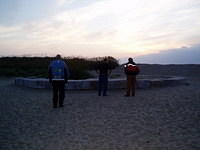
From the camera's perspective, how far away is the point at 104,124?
8.78 meters

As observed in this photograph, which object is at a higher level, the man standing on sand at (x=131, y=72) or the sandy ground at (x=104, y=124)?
the man standing on sand at (x=131, y=72)

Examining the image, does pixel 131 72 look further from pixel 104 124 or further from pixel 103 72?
pixel 104 124

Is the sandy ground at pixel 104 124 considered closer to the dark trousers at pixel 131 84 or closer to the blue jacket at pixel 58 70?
the dark trousers at pixel 131 84

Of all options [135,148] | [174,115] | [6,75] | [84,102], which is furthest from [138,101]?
[6,75]

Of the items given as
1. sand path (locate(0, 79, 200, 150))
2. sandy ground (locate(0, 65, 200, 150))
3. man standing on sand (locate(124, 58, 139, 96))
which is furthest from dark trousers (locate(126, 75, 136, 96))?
sand path (locate(0, 79, 200, 150))

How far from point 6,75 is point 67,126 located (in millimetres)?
22678

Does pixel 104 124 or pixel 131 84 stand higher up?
pixel 131 84

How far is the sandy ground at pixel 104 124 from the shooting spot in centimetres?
685

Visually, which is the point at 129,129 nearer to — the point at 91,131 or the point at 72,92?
the point at 91,131

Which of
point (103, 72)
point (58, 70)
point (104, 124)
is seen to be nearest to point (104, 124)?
point (104, 124)

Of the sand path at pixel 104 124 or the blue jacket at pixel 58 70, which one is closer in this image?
the sand path at pixel 104 124

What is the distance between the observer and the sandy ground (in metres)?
6.85

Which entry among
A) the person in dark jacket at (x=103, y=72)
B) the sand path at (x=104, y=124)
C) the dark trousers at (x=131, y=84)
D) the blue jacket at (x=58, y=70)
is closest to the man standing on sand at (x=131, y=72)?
the dark trousers at (x=131, y=84)

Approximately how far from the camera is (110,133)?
25.4 feet
